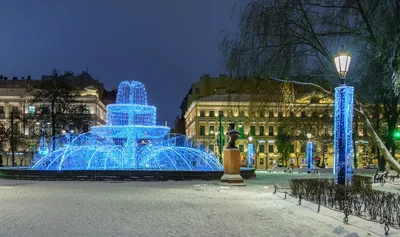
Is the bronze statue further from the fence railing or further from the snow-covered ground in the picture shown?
the fence railing

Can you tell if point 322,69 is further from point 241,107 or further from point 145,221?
point 145,221

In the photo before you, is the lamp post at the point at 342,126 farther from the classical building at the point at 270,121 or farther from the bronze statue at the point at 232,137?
the bronze statue at the point at 232,137

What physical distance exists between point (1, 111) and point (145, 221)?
307 ft

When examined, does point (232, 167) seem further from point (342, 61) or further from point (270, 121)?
point (342, 61)

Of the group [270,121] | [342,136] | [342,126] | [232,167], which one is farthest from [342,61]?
[232,167]

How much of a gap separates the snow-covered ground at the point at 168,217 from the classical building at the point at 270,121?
371cm

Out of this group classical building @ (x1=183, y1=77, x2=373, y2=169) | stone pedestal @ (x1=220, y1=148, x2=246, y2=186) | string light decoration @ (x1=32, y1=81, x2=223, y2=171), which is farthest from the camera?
string light decoration @ (x1=32, y1=81, x2=223, y2=171)

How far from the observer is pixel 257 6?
16781 mm

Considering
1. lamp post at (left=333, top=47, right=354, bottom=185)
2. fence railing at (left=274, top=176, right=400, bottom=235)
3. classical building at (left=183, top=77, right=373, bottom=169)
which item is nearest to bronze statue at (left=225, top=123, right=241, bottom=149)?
classical building at (left=183, top=77, right=373, bottom=169)

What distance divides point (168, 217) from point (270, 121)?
13779 millimetres

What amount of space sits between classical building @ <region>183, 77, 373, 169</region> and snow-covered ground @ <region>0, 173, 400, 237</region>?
12.2 ft

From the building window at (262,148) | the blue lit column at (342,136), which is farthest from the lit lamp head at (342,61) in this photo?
the building window at (262,148)

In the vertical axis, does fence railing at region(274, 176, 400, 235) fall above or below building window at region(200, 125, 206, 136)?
below

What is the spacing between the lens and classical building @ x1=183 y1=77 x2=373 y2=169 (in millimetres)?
18453
